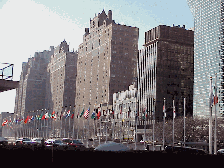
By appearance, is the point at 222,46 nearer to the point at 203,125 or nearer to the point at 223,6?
the point at 223,6

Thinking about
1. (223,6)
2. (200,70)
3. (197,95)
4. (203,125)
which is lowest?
(203,125)

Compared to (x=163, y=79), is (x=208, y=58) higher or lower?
higher

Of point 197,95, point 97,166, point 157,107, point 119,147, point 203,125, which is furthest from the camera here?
point 197,95

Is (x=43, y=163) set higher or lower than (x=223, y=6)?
lower

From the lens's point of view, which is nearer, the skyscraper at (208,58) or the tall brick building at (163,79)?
the tall brick building at (163,79)

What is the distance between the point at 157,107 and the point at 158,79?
1496 centimetres

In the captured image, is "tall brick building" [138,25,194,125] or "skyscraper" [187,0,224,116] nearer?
"tall brick building" [138,25,194,125]

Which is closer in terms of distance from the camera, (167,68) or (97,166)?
(97,166)

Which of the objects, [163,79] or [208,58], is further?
[208,58]

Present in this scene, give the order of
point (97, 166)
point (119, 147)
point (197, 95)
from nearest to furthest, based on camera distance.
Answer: point (97, 166)
point (119, 147)
point (197, 95)

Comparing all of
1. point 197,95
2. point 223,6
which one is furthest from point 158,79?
point 223,6

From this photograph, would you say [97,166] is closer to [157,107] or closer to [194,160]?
[194,160]

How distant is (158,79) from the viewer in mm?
191250

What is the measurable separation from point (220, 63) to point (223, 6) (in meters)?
30.1
